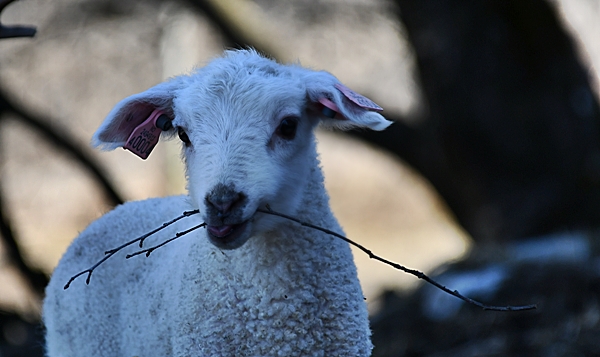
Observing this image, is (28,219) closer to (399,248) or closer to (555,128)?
(399,248)

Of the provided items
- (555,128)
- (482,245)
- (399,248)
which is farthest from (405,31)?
(399,248)

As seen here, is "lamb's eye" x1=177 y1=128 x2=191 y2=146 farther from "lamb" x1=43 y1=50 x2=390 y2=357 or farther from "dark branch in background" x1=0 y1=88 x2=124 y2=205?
"dark branch in background" x1=0 y1=88 x2=124 y2=205

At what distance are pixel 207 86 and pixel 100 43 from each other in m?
7.68

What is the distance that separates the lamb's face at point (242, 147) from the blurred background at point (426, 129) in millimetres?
908

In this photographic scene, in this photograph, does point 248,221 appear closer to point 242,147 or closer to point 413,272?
point 242,147

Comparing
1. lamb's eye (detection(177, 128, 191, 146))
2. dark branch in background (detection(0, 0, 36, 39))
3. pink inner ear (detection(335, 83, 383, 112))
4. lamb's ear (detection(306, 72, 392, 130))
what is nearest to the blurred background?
dark branch in background (detection(0, 0, 36, 39))

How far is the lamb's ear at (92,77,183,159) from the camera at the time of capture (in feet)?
9.77

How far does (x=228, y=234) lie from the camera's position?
2561 millimetres

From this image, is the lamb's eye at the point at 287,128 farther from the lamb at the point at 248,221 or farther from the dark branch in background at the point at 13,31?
the dark branch in background at the point at 13,31

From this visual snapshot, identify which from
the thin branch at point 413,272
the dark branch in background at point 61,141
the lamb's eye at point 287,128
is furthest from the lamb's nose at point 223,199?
the dark branch in background at point 61,141

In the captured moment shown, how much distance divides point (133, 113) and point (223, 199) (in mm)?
806

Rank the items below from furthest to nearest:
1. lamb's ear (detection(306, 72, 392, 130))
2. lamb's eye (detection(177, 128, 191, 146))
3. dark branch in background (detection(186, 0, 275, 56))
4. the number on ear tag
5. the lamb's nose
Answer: dark branch in background (detection(186, 0, 275, 56)) → the number on ear tag → lamb's eye (detection(177, 128, 191, 146)) → lamb's ear (detection(306, 72, 392, 130)) → the lamb's nose

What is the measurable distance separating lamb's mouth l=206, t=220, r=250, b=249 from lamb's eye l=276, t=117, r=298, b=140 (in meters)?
0.39

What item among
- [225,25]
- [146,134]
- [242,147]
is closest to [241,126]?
[242,147]
